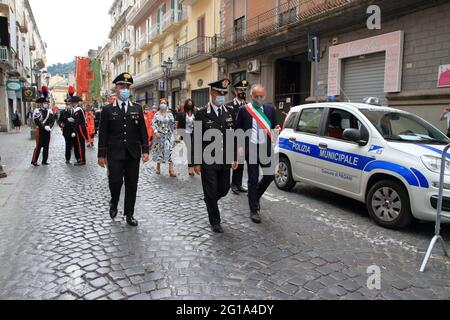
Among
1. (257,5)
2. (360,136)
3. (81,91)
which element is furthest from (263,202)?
(81,91)

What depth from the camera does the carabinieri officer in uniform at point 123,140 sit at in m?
5.05

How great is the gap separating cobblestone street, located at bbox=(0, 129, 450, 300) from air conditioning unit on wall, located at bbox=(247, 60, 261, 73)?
13.1 metres

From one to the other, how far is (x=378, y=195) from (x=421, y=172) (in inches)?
28.1

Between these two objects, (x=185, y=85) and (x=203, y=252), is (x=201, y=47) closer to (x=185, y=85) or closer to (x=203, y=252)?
(x=185, y=85)

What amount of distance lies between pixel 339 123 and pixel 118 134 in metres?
3.45

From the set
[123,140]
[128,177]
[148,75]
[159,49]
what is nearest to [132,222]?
[128,177]

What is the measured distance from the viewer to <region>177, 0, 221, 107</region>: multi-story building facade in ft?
75.7

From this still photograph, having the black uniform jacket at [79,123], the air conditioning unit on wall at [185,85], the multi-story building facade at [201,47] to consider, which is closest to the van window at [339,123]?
the black uniform jacket at [79,123]

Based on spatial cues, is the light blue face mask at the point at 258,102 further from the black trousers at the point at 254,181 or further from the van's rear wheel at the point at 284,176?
the van's rear wheel at the point at 284,176

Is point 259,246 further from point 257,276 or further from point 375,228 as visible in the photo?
point 375,228

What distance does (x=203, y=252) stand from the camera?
413 cm

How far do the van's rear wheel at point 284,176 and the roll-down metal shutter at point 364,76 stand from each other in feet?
19.3

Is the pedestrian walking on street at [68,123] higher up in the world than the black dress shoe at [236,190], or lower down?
higher up

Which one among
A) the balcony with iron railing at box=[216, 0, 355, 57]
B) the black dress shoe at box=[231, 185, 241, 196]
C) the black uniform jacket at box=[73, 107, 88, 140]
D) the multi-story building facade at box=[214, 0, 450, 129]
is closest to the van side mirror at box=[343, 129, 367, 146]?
the black dress shoe at box=[231, 185, 241, 196]
